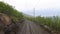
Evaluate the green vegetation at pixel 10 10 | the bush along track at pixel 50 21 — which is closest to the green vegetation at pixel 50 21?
the bush along track at pixel 50 21

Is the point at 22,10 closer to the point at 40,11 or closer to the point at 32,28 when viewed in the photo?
the point at 40,11

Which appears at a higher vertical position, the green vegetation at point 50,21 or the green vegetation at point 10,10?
the green vegetation at point 10,10

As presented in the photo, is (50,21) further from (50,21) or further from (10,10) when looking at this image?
(10,10)

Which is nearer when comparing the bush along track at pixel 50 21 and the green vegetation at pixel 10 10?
the green vegetation at pixel 10 10

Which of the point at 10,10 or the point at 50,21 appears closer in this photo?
the point at 10,10

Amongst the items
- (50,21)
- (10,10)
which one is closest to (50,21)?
(50,21)

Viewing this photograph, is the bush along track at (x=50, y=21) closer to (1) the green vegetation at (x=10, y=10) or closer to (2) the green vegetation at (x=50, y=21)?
(2) the green vegetation at (x=50, y=21)

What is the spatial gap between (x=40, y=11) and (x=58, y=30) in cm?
75

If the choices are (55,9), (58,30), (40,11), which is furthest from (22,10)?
(58,30)

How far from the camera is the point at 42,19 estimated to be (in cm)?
489

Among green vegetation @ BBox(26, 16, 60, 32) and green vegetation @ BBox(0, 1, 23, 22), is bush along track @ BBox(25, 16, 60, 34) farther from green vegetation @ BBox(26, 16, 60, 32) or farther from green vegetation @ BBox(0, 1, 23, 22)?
green vegetation @ BBox(0, 1, 23, 22)

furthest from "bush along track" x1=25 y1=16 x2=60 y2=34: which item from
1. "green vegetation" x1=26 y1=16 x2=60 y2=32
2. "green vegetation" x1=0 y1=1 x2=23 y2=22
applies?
"green vegetation" x1=0 y1=1 x2=23 y2=22

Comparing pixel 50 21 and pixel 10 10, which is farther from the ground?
pixel 10 10

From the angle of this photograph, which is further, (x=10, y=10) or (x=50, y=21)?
(x=50, y=21)
